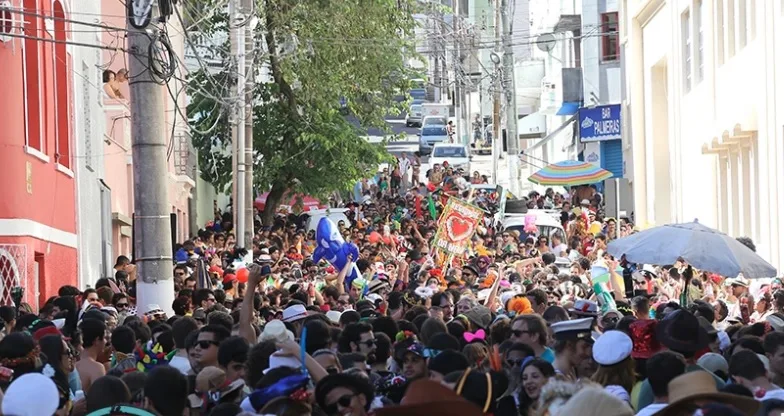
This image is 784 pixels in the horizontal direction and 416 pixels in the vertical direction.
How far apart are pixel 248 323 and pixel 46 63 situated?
13.3 meters

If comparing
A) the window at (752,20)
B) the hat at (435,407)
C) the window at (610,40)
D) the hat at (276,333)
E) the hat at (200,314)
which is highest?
the window at (610,40)

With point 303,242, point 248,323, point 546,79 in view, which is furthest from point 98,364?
point 546,79

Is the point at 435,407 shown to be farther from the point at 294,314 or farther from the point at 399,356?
the point at 294,314

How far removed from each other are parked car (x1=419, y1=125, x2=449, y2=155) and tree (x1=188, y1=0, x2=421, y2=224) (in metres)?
34.7

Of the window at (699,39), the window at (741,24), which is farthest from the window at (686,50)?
the window at (741,24)

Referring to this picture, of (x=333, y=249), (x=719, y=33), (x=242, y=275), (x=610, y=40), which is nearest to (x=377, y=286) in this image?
(x=242, y=275)

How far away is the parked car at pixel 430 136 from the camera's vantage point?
259 ft

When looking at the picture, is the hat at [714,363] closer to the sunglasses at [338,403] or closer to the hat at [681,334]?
the hat at [681,334]

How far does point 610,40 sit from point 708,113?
81.6ft

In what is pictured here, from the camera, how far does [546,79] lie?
7094 cm

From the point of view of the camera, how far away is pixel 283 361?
30.9ft

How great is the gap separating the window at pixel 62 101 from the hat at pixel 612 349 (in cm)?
1718

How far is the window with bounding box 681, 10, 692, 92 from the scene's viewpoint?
33.9 m

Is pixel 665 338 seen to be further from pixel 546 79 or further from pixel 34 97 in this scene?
pixel 546 79
